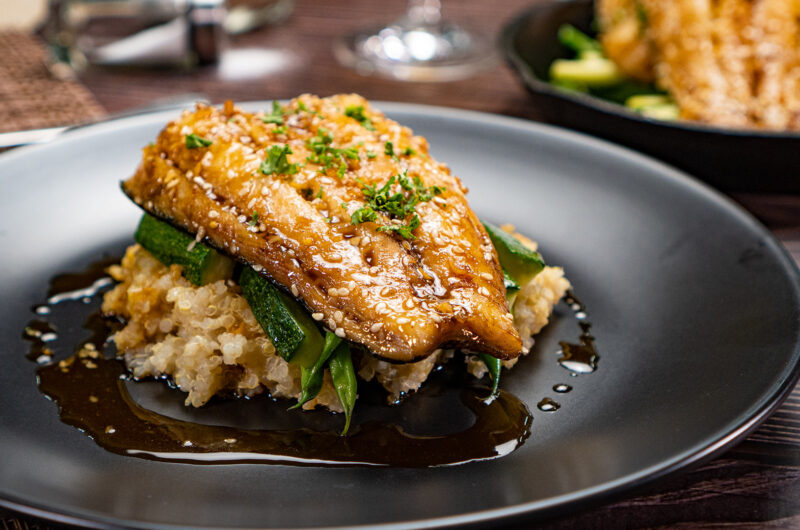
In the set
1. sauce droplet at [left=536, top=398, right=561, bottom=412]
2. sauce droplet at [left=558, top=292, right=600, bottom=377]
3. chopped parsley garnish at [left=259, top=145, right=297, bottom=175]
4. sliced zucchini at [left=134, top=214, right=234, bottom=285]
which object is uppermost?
chopped parsley garnish at [left=259, top=145, right=297, bottom=175]

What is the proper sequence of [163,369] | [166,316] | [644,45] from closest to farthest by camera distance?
[163,369]
[166,316]
[644,45]

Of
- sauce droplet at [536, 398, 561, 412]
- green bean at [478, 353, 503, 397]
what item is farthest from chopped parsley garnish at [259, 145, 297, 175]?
sauce droplet at [536, 398, 561, 412]

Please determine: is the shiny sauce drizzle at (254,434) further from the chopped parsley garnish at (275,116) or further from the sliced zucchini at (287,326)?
the chopped parsley garnish at (275,116)

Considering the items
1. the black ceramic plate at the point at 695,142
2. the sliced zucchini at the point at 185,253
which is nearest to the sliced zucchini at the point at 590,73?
the black ceramic plate at the point at 695,142

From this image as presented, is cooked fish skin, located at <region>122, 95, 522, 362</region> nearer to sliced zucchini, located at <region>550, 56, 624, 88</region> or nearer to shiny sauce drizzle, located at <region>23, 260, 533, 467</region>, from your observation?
shiny sauce drizzle, located at <region>23, 260, 533, 467</region>

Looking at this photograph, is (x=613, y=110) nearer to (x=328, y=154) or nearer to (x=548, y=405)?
(x=328, y=154)

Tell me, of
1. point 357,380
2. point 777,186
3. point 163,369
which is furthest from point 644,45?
point 163,369

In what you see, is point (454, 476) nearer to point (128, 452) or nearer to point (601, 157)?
point (128, 452)
